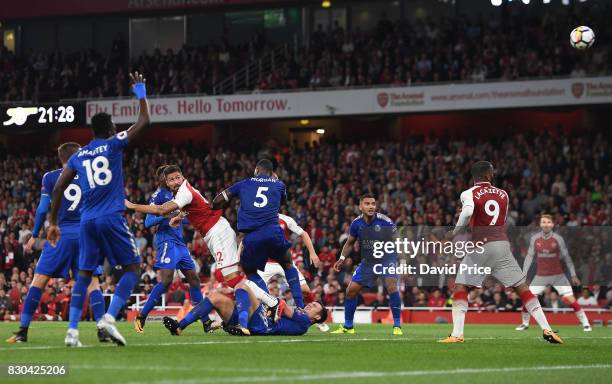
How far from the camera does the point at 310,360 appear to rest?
1097 centimetres

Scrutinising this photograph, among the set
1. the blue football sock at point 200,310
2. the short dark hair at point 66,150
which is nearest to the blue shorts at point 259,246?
the blue football sock at point 200,310

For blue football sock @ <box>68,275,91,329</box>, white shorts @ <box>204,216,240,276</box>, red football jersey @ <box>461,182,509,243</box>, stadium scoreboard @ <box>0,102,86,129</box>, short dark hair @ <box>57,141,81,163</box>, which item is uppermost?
stadium scoreboard @ <box>0,102,86,129</box>

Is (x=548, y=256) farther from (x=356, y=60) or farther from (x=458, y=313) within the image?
(x=356, y=60)

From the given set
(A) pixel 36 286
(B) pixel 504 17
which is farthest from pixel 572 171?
(A) pixel 36 286

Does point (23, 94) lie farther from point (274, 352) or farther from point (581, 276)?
point (274, 352)

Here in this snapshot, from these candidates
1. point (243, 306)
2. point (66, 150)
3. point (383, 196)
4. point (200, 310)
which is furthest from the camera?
point (383, 196)

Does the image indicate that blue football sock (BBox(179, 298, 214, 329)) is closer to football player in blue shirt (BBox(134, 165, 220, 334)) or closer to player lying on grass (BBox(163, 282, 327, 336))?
player lying on grass (BBox(163, 282, 327, 336))

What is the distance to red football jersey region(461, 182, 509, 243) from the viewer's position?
1394 centimetres

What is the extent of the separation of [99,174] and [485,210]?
16.0 feet

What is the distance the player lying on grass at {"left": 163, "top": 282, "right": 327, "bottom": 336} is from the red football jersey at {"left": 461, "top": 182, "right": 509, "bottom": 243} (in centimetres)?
288

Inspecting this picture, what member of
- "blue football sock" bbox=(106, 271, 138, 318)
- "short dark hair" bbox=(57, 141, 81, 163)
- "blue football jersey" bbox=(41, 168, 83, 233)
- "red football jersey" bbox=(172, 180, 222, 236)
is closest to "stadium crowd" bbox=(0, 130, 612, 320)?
"red football jersey" bbox=(172, 180, 222, 236)

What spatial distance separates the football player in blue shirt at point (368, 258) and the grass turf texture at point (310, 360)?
2895mm

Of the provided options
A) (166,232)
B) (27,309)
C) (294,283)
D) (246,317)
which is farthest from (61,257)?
(294,283)

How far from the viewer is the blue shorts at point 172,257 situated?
17141 mm
